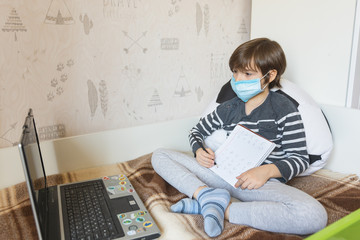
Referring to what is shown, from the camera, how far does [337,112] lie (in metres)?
1.13

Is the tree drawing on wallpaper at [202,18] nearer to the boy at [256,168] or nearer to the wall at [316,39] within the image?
the wall at [316,39]

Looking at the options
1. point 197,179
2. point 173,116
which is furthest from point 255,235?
point 173,116

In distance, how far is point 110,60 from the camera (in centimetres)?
123

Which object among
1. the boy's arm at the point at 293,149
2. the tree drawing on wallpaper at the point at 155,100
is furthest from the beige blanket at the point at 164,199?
the tree drawing on wallpaper at the point at 155,100

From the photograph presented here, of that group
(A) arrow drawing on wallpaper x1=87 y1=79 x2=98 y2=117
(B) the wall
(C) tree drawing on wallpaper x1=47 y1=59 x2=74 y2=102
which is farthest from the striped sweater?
(C) tree drawing on wallpaper x1=47 y1=59 x2=74 y2=102

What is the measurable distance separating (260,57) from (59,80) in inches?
28.4

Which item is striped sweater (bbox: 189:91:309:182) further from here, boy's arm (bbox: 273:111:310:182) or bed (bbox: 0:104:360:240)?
bed (bbox: 0:104:360:240)

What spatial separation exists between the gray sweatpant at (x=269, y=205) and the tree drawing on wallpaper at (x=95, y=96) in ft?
1.37

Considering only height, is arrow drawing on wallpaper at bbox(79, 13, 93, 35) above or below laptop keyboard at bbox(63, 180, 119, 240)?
above

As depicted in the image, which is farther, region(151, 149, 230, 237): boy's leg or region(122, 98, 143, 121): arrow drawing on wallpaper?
region(122, 98, 143, 121): arrow drawing on wallpaper

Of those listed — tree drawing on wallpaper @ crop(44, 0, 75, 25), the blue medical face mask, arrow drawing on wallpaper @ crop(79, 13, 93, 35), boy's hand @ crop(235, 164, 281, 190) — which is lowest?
boy's hand @ crop(235, 164, 281, 190)

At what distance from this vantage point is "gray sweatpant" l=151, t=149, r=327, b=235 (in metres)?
0.79

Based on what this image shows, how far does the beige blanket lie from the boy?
32 mm

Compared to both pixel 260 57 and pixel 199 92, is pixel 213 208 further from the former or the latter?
pixel 199 92
